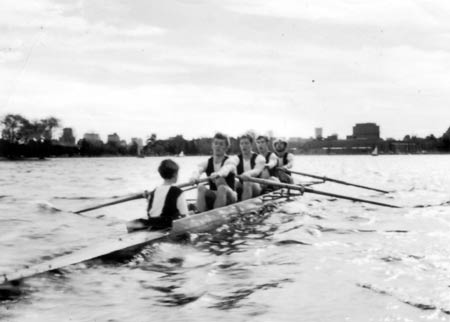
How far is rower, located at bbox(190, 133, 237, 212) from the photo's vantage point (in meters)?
10.1

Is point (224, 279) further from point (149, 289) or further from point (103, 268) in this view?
point (103, 268)

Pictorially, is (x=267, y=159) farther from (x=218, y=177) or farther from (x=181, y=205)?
(x=181, y=205)

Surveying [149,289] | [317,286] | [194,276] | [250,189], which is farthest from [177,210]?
[250,189]

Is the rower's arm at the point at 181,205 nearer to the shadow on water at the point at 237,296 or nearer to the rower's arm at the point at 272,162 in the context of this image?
the shadow on water at the point at 237,296

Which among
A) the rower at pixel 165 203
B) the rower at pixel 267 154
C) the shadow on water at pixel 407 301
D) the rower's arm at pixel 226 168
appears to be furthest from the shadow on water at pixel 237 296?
the rower at pixel 267 154

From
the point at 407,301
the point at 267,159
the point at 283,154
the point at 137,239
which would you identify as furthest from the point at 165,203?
the point at 283,154

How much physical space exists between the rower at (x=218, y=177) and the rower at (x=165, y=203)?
77.1 inches

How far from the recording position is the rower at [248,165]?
12422 mm

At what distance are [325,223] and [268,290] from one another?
6279mm

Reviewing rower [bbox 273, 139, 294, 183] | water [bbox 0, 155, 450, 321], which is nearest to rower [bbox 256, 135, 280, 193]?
rower [bbox 273, 139, 294, 183]

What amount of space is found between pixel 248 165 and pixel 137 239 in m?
6.09

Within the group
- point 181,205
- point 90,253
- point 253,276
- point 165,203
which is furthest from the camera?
point 181,205

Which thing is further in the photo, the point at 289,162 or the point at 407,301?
the point at 289,162

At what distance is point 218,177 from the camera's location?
10.5 meters
